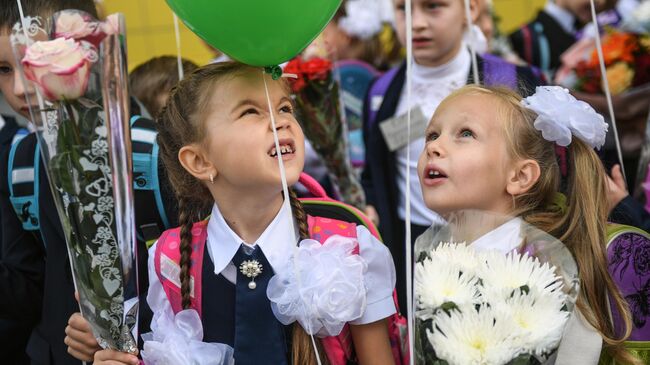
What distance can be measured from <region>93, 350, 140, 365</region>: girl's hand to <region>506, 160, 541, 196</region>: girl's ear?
3.40 feet

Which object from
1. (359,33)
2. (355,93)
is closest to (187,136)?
(355,93)

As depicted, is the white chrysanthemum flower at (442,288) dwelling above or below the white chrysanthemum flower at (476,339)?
above

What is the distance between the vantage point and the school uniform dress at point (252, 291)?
6.95 feet

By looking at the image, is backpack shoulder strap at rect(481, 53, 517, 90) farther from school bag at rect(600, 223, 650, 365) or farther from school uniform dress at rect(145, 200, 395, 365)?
school uniform dress at rect(145, 200, 395, 365)

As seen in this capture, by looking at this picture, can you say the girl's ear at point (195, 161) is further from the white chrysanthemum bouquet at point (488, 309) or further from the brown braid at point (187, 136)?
the white chrysanthemum bouquet at point (488, 309)

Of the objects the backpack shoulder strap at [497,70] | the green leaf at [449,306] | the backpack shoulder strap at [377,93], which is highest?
the backpack shoulder strap at [497,70]

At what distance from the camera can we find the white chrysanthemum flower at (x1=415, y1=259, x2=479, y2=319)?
5.81ft

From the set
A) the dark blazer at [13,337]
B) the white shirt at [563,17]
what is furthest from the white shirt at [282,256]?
the white shirt at [563,17]

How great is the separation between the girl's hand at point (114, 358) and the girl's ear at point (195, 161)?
1.60 feet

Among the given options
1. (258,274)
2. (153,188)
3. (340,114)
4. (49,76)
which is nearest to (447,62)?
(340,114)

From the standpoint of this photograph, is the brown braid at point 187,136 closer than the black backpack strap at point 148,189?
Yes

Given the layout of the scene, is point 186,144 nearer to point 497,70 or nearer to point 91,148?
point 91,148

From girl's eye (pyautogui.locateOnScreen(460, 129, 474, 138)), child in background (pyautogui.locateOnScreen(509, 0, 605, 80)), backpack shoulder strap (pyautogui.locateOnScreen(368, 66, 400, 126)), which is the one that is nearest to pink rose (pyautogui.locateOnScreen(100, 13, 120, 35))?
girl's eye (pyautogui.locateOnScreen(460, 129, 474, 138))

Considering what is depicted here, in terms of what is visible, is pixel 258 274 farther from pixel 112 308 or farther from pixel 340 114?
pixel 340 114
